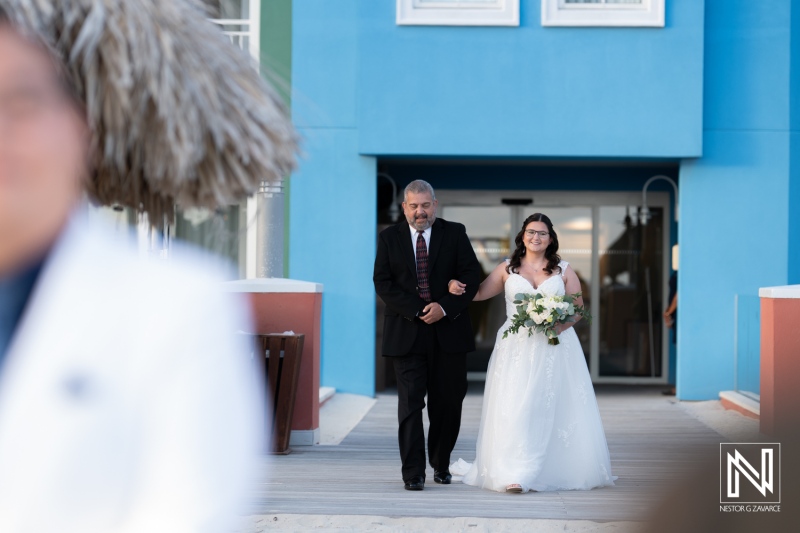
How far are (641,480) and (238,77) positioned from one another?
655cm

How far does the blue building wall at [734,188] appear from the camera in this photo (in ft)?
43.6

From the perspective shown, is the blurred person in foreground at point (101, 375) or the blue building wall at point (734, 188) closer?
the blurred person in foreground at point (101, 375)

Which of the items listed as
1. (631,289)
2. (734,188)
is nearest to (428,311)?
(734,188)

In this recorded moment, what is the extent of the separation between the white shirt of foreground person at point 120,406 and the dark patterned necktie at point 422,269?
5992mm

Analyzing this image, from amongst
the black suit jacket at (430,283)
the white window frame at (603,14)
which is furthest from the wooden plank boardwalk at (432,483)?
the white window frame at (603,14)

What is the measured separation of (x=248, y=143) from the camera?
6.44 ft

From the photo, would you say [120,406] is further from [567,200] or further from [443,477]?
[567,200]

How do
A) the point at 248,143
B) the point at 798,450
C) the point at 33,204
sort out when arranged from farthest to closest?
the point at 248,143, the point at 33,204, the point at 798,450

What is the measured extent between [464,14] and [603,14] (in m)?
1.70

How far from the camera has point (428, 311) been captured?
7414 millimetres

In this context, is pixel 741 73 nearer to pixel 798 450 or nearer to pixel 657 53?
pixel 657 53

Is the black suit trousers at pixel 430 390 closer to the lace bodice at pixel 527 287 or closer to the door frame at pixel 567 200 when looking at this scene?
the lace bodice at pixel 527 287

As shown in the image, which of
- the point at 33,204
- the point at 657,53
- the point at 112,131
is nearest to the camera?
the point at 33,204

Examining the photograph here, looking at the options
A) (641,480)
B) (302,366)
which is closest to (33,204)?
(641,480)
